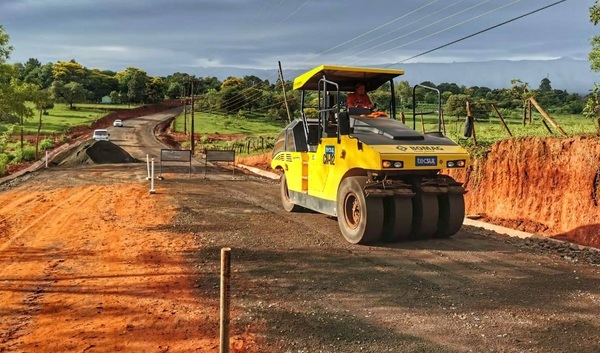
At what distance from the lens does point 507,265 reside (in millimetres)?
7410

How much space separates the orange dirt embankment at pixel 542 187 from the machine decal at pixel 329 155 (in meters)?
6.56

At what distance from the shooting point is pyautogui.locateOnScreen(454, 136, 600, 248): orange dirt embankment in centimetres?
1222

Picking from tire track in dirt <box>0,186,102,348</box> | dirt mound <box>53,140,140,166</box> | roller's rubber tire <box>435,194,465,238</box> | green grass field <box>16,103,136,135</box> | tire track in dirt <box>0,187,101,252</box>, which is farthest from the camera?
green grass field <box>16,103,136,135</box>

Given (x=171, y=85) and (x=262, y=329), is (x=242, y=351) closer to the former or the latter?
(x=262, y=329)

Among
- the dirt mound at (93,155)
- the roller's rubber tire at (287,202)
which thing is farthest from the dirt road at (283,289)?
the dirt mound at (93,155)

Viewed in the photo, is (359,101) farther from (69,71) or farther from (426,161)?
(69,71)

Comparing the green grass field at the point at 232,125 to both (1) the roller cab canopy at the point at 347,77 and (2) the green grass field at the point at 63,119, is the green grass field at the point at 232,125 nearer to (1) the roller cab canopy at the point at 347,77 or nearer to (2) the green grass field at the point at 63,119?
(2) the green grass field at the point at 63,119

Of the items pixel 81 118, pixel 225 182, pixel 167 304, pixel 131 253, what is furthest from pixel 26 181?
pixel 81 118

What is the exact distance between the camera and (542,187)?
1364cm

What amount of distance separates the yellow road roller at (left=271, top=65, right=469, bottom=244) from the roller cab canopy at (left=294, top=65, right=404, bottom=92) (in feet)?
0.07

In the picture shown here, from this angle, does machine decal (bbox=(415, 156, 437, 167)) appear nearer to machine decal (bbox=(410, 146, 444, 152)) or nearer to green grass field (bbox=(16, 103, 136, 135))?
machine decal (bbox=(410, 146, 444, 152))

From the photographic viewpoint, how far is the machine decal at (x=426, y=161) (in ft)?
26.7

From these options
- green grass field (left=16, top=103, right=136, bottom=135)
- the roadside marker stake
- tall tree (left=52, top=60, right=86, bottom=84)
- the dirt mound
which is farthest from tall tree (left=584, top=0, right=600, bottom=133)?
tall tree (left=52, top=60, right=86, bottom=84)

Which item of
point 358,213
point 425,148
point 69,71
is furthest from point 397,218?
point 69,71
